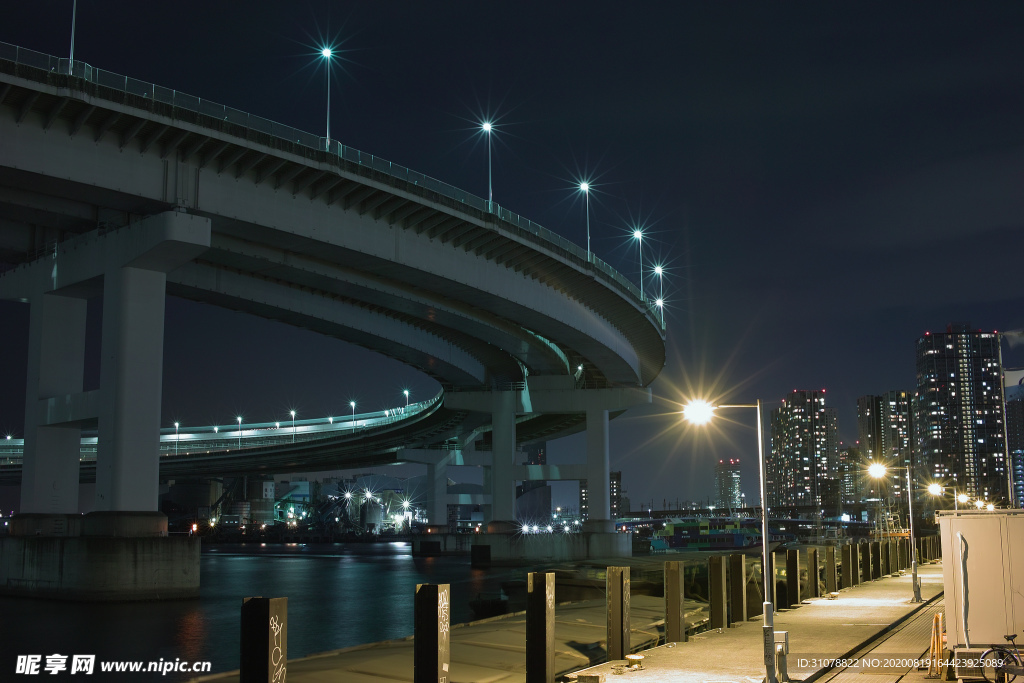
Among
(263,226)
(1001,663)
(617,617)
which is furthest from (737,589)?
(263,226)

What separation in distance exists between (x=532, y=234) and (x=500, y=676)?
37.5 meters

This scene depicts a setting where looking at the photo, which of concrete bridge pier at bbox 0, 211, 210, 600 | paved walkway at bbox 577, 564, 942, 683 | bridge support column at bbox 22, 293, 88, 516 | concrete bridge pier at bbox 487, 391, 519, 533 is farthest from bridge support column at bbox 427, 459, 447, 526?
paved walkway at bbox 577, 564, 942, 683

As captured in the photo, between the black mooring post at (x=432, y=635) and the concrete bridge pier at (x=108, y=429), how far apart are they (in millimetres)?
27549

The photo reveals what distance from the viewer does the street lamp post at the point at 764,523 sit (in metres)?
16.0

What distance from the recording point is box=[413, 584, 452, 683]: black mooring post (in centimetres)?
1363

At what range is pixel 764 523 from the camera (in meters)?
17.7

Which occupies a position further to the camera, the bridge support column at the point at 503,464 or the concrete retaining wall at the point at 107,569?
the bridge support column at the point at 503,464

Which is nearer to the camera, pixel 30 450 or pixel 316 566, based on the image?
pixel 30 450

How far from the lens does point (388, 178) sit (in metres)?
43.5

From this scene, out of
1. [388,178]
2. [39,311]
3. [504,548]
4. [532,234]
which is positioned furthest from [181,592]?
[504,548]

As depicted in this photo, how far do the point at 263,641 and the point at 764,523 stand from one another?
9.75 meters

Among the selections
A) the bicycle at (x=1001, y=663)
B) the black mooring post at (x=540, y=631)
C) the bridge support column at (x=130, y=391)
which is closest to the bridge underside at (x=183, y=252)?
the bridge support column at (x=130, y=391)

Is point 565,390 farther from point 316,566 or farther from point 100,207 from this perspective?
point 100,207

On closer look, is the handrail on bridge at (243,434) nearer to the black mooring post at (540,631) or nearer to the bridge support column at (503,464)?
the bridge support column at (503,464)
